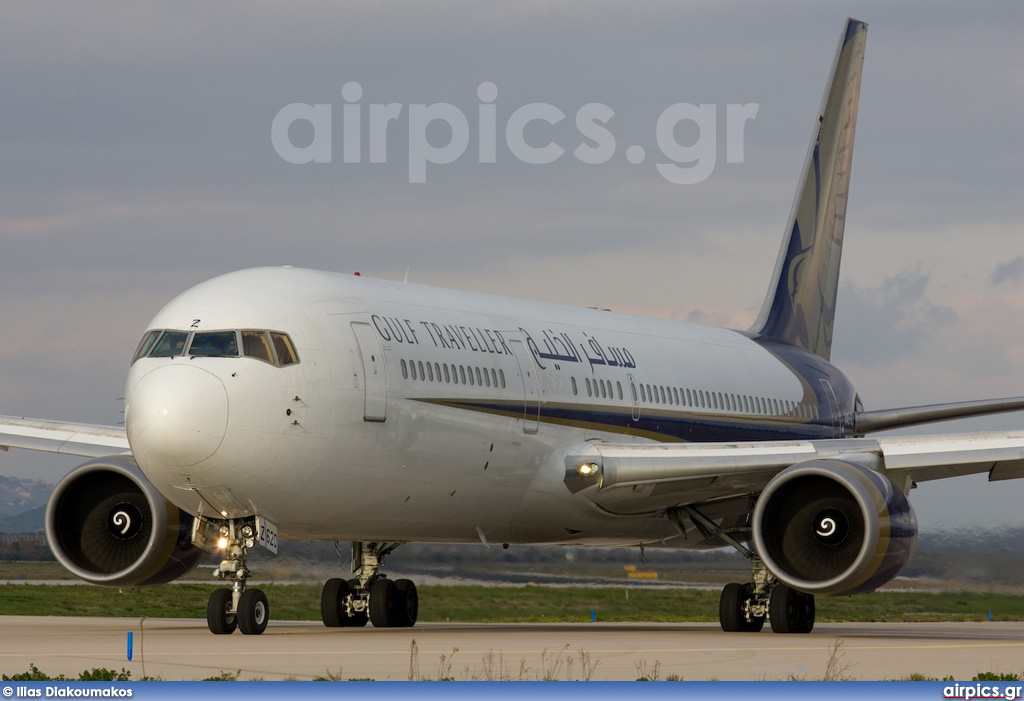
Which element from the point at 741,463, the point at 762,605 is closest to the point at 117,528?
the point at 741,463

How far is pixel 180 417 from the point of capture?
14789mm

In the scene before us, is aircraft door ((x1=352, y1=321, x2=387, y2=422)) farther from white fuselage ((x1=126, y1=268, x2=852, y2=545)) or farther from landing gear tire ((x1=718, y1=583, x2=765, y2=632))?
landing gear tire ((x1=718, y1=583, x2=765, y2=632))

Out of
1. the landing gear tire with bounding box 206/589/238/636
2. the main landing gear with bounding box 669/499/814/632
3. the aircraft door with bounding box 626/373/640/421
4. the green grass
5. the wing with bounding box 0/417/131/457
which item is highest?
the aircraft door with bounding box 626/373/640/421

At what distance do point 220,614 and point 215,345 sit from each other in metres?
2.66

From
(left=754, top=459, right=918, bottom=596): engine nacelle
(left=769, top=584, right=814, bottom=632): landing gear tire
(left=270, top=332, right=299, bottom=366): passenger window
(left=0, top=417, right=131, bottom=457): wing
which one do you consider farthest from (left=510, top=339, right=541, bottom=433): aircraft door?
(left=0, top=417, right=131, bottom=457): wing

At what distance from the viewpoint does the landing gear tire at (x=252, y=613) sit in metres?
15.7

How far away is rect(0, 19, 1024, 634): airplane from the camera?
50.7 feet

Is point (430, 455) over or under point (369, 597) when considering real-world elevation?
over

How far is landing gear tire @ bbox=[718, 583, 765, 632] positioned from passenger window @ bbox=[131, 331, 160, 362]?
8104 millimetres

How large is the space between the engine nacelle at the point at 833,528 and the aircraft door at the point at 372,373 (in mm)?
4607

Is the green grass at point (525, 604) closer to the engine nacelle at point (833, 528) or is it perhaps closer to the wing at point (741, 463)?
the wing at point (741, 463)

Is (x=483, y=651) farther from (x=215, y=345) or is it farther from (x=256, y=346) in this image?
(x=215, y=345)

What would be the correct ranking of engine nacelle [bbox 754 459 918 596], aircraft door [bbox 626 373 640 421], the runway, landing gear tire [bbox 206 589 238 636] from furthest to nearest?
aircraft door [bbox 626 373 640 421], engine nacelle [bbox 754 459 918 596], landing gear tire [bbox 206 589 238 636], the runway

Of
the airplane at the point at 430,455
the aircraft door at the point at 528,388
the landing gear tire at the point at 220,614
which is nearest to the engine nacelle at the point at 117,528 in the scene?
the airplane at the point at 430,455
